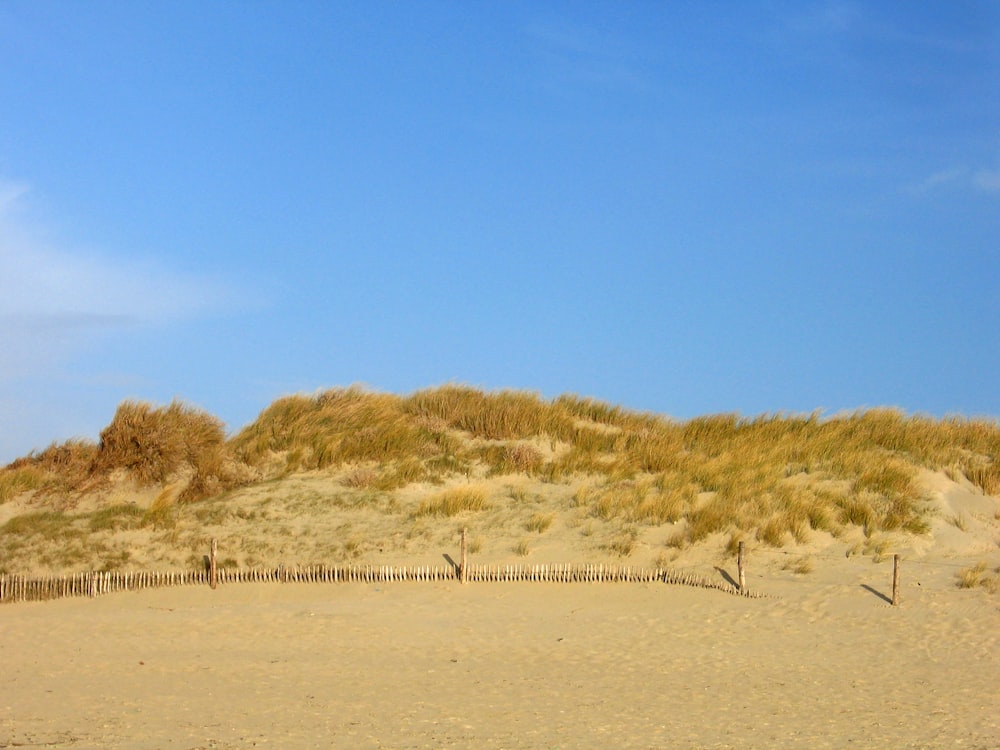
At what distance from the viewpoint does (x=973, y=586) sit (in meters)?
16.2

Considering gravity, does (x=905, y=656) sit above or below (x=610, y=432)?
below

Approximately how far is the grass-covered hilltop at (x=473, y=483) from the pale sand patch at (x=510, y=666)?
5.95 feet

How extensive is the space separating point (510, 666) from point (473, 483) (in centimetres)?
855

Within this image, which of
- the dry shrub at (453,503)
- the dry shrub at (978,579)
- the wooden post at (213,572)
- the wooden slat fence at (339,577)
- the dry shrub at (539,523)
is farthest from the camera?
the dry shrub at (453,503)

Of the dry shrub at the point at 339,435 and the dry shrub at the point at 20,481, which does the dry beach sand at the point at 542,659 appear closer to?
the dry shrub at the point at 339,435

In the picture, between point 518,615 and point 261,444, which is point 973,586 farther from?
point 261,444

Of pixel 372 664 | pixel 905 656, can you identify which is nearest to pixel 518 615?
pixel 372 664

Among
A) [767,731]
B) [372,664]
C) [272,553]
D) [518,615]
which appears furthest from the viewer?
[272,553]

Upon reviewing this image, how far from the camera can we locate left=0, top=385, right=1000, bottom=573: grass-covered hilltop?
1873 centimetres

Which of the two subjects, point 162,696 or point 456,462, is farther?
point 456,462

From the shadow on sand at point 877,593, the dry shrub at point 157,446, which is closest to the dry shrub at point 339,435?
the dry shrub at point 157,446

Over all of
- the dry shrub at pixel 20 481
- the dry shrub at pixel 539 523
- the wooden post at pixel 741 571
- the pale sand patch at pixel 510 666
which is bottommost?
the pale sand patch at pixel 510 666

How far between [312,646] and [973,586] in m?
10.0

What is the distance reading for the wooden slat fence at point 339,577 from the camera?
1667 centimetres
